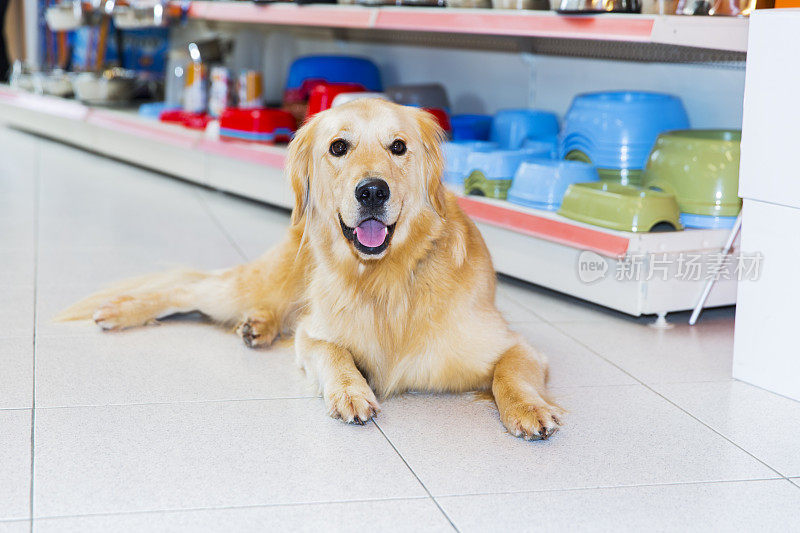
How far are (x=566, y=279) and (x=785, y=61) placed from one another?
3.66 feet

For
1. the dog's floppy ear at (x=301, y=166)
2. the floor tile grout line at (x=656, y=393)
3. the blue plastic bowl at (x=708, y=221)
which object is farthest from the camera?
the blue plastic bowl at (x=708, y=221)

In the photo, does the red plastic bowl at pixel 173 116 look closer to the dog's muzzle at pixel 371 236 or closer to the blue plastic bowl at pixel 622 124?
the blue plastic bowl at pixel 622 124

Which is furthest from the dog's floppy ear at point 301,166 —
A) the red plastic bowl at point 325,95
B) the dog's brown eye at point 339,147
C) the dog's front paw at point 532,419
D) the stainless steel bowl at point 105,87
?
the stainless steel bowl at point 105,87

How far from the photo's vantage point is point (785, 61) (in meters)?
2.14

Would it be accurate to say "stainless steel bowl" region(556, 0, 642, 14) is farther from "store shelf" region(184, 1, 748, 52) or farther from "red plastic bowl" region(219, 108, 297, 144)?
"red plastic bowl" region(219, 108, 297, 144)

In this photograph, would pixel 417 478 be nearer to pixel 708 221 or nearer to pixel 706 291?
pixel 706 291

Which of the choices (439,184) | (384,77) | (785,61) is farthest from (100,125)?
(785,61)

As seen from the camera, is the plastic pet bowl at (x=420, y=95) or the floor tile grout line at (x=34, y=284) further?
the plastic pet bowl at (x=420, y=95)

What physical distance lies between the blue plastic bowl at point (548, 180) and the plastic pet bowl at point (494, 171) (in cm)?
13

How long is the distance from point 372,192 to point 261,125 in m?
2.85

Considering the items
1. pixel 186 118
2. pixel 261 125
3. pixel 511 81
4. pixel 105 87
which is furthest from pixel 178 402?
pixel 105 87

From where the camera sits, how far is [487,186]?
3.38 metres

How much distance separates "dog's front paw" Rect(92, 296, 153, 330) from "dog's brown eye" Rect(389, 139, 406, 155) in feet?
3.51

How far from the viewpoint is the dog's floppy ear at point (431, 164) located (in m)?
2.19
